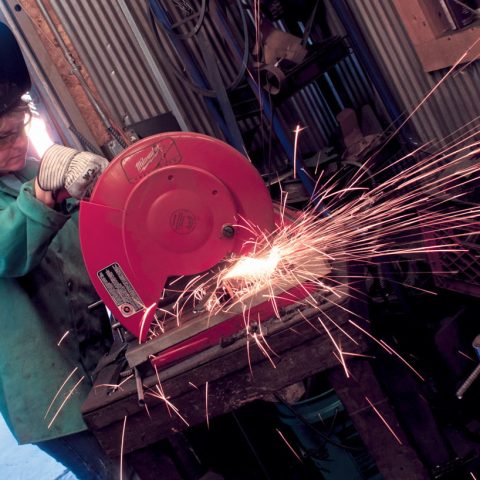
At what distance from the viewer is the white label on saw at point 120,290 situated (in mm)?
1863

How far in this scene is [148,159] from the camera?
1.80 metres

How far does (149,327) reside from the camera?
196 cm

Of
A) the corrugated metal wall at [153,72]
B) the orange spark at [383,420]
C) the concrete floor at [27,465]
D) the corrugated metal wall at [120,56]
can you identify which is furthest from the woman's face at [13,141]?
the concrete floor at [27,465]

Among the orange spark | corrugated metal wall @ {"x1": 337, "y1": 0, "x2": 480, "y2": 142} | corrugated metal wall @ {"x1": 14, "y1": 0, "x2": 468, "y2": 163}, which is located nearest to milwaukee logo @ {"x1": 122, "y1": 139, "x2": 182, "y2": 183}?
the orange spark

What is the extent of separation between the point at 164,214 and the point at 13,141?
31.5 inches

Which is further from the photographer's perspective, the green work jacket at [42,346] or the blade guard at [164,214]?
the green work jacket at [42,346]

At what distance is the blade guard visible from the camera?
1.80 meters

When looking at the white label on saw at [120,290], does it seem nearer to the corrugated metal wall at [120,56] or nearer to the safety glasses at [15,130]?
the safety glasses at [15,130]

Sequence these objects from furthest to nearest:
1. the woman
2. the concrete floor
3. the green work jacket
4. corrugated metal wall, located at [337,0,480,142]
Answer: the concrete floor < corrugated metal wall, located at [337,0,480,142] < the green work jacket < the woman

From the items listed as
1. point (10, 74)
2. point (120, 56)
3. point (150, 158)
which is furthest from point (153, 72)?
point (150, 158)

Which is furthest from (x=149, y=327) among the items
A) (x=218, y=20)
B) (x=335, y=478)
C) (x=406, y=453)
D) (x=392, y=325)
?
(x=218, y=20)

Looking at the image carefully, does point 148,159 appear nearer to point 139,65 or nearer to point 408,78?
point 408,78

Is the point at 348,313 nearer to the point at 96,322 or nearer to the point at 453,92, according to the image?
the point at 96,322

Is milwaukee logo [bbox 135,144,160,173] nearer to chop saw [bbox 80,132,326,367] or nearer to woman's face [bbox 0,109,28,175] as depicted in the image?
chop saw [bbox 80,132,326,367]
